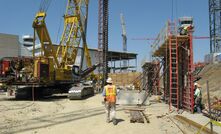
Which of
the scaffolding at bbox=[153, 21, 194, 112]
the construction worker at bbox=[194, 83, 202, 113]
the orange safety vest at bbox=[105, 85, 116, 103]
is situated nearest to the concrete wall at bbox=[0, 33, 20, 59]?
the scaffolding at bbox=[153, 21, 194, 112]

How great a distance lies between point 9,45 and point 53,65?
43968 mm

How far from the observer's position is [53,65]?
29562mm

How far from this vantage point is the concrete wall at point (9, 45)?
68750 mm

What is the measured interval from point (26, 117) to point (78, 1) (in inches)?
1015

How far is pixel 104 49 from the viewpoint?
169ft

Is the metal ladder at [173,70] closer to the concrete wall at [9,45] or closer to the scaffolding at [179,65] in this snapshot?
the scaffolding at [179,65]

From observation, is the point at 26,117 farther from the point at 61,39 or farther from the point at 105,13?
the point at 105,13

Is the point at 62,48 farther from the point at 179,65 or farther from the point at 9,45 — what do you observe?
the point at 9,45

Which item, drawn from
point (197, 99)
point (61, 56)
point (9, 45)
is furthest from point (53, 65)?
point (9, 45)

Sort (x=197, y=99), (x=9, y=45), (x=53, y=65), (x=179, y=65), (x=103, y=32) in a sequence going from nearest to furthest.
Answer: (x=197, y=99) → (x=179, y=65) → (x=53, y=65) → (x=103, y=32) → (x=9, y=45)

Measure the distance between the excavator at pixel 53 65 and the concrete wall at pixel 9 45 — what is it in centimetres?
3212

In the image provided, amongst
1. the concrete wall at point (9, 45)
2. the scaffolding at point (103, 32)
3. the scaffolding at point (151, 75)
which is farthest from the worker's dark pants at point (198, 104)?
the concrete wall at point (9, 45)

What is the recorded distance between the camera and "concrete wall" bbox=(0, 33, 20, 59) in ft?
226

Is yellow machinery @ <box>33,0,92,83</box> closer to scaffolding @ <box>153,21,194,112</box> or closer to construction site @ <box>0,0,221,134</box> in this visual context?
construction site @ <box>0,0,221,134</box>
